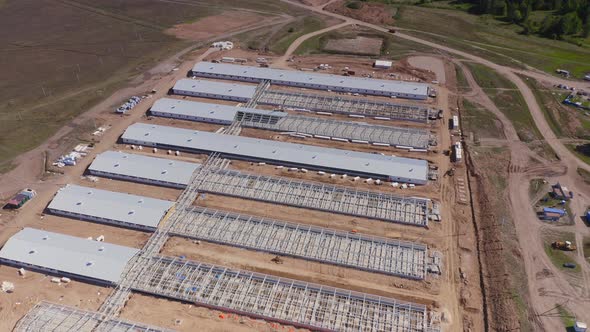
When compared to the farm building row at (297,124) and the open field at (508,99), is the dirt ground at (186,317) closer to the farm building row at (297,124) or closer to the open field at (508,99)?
the farm building row at (297,124)

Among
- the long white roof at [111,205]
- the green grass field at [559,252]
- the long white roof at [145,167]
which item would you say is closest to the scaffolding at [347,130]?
the long white roof at [145,167]

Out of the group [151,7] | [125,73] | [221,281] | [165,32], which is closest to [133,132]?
[125,73]

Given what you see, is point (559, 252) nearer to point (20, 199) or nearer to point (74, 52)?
point (20, 199)

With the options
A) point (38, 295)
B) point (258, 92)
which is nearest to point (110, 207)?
point (38, 295)

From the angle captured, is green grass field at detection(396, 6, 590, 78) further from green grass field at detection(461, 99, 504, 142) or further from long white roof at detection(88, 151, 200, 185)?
long white roof at detection(88, 151, 200, 185)

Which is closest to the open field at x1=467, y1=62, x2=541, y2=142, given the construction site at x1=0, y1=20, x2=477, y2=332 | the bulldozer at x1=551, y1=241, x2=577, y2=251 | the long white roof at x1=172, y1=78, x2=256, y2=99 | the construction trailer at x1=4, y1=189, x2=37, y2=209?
the construction site at x1=0, y1=20, x2=477, y2=332
